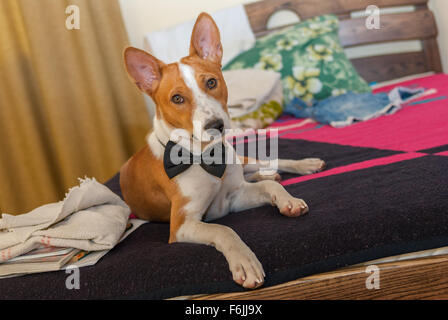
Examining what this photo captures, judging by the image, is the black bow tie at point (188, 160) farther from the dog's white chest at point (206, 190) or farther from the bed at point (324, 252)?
the bed at point (324, 252)

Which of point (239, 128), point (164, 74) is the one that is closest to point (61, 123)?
point (239, 128)

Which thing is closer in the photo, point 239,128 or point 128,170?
point 128,170

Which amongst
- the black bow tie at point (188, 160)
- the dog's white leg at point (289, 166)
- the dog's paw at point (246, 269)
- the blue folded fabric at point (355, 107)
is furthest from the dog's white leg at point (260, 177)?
the blue folded fabric at point (355, 107)

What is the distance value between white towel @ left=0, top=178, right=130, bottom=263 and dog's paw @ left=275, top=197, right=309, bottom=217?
57cm

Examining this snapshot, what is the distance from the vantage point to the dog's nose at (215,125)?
4.35ft

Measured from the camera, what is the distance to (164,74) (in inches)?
58.3

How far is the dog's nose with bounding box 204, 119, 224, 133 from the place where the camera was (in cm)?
133

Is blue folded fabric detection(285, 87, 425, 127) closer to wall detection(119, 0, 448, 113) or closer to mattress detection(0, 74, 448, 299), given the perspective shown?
mattress detection(0, 74, 448, 299)

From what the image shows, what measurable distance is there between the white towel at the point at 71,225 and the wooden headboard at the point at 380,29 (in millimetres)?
2576

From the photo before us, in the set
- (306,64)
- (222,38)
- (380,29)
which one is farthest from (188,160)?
(380,29)

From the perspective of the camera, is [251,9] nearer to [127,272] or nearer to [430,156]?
[430,156]

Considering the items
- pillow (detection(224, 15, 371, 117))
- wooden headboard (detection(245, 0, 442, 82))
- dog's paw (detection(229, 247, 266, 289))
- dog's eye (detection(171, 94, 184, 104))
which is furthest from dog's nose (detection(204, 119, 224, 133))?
wooden headboard (detection(245, 0, 442, 82))

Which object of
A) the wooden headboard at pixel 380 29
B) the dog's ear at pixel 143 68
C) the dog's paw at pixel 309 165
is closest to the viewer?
the dog's ear at pixel 143 68

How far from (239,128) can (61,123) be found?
151 cm
